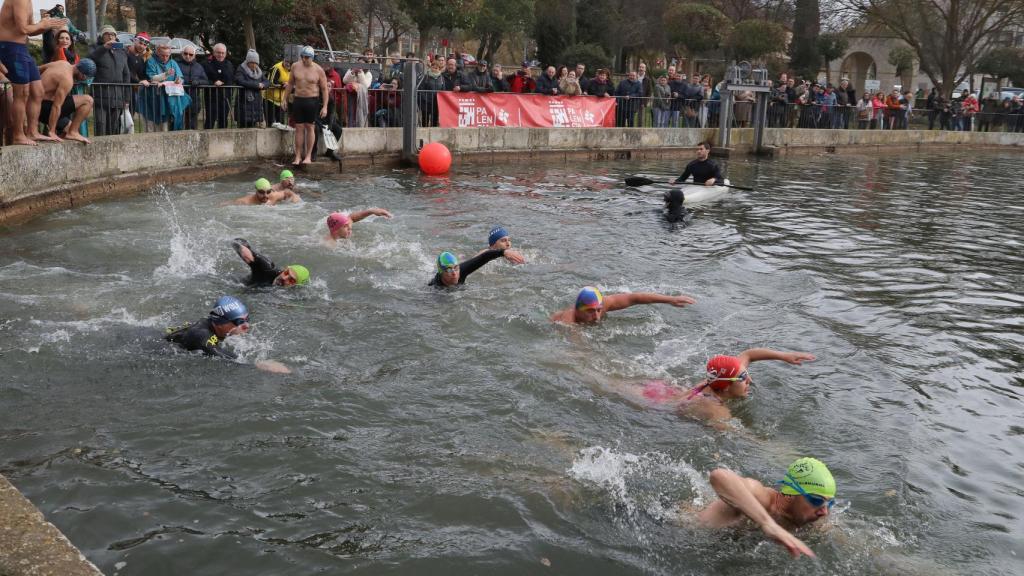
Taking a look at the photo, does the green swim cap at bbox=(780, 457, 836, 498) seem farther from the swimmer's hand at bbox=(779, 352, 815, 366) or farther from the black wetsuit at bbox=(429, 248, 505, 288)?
the black wetsuit at bbox=(429, 248, 505, 288)

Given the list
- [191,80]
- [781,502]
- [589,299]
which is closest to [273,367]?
[589,299]

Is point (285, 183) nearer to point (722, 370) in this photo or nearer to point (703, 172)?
point (703, 172)

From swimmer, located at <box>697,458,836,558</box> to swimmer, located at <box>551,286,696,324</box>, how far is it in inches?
124

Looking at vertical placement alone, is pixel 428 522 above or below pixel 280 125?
below

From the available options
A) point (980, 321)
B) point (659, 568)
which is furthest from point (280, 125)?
point (659, 568)

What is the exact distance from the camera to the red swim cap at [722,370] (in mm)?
6848

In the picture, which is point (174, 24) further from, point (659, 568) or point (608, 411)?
point (659, 568)

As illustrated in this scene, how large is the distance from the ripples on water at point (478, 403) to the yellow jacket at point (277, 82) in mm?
4549

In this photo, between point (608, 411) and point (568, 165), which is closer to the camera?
point (608, 411)

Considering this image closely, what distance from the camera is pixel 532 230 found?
13.6 m

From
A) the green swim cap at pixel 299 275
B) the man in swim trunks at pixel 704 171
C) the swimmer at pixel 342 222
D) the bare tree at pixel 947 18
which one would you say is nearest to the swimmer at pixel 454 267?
the green swim cap at pixel 299 275

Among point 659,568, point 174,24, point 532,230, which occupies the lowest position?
point 659,568

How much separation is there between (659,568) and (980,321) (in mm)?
6696

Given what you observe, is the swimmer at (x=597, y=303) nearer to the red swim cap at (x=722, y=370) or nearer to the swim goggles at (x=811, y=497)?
the red swim cap at (x=722, y=370)
